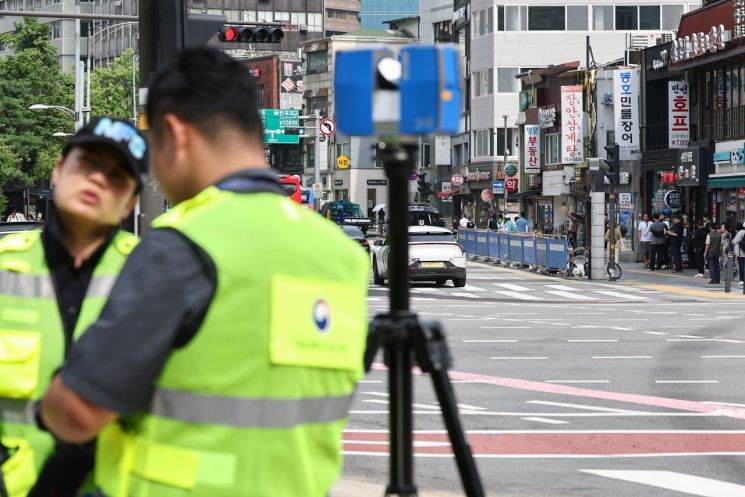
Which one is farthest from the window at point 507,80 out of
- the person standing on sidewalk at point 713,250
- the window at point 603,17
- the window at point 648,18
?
the person standing on sidewalk at point 713,250

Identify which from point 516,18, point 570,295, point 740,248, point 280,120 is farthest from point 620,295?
point 280,120

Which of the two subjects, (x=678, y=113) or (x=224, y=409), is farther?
(x=678, y=113)

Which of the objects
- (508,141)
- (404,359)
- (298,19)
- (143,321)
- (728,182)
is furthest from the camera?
(298,19)

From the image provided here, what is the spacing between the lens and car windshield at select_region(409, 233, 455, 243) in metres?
39.4

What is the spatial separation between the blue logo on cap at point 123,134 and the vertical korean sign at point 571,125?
68.9 m

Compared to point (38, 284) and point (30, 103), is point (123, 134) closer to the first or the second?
point (38, 284)

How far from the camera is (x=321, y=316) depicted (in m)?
3.21

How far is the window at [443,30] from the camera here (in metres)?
117

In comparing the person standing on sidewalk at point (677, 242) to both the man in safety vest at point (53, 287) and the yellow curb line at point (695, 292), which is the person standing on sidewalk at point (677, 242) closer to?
the yellow curb line at point (695, 292)

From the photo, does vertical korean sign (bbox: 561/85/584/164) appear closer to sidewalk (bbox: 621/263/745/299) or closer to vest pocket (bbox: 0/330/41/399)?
sidewalk (bbox: 621/263/745/299)

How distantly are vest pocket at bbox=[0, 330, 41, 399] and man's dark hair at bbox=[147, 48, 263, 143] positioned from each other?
106cm

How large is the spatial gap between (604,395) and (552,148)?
66312 millimetres

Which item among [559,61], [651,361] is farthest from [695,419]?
[559,61]

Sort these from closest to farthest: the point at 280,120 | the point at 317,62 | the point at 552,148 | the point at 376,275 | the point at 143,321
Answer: the point at 143,321, the point at 376,275, the point at 552,148, the point at 280,120, the point at 317,62
